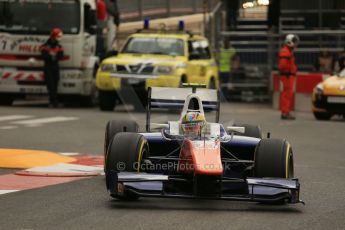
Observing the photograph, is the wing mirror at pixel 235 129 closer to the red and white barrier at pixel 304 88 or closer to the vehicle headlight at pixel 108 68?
the vehicle headlight at pixel 108 68

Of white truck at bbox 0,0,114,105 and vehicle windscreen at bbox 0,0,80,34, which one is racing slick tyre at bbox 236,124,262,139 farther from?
vehicle windscreen at bbox 0,0,80,34

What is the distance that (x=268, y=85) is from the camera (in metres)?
33.3

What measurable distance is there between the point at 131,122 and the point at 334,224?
3509 millimetres

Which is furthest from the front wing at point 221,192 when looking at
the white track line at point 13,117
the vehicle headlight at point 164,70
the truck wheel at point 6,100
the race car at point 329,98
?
the truck wheel at point 6,100

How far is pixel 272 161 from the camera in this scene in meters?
11.0

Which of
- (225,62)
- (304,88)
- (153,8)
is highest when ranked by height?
(153,8)

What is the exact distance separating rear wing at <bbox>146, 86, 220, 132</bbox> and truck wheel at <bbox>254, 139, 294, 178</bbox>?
150 centimetres

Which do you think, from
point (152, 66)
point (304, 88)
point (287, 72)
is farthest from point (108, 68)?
point (304, 88)

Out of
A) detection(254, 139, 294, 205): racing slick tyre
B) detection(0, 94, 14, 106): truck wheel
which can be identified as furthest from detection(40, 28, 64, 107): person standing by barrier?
detection(254, 139, 294, 205): racing slick tyre

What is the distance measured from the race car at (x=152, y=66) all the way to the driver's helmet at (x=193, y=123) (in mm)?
14080

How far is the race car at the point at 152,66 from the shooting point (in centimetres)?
2627

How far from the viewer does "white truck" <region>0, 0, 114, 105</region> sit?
27.7 m

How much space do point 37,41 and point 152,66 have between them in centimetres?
318

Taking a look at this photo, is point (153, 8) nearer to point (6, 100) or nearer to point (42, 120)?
point (6, 100)
